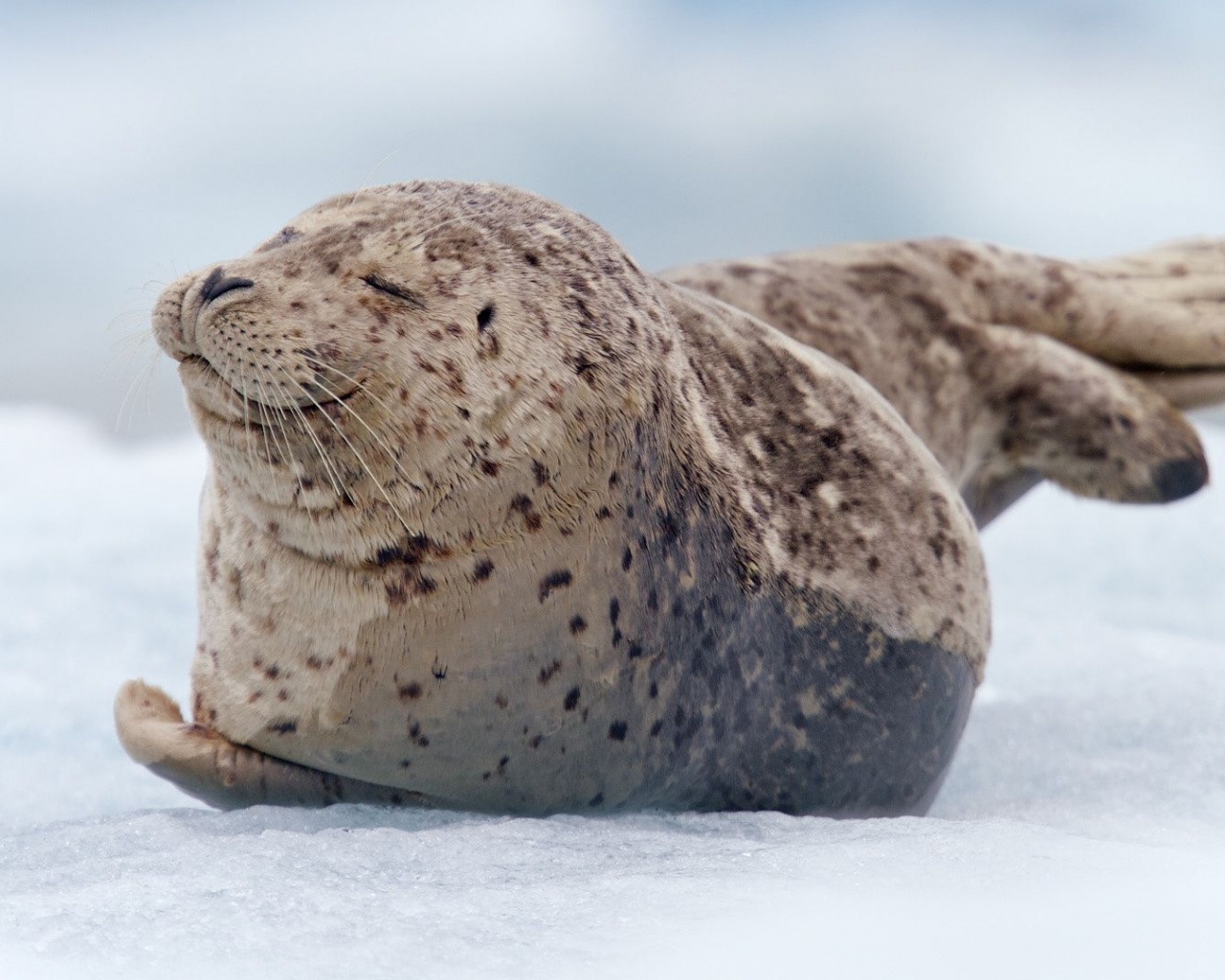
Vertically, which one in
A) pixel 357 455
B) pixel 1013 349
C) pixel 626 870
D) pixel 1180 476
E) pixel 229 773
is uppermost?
pixel 1013 349

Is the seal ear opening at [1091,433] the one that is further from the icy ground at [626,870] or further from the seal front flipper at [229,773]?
the seal front flipper at [229,773]

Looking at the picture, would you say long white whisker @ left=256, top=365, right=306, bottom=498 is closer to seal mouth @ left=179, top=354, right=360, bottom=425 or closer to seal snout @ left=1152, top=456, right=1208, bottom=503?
seal mouth @ left=179, top=354, right=360, bottom=425

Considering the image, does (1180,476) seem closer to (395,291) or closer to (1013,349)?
(1013,349)

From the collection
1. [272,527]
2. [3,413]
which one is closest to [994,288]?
[272,527]

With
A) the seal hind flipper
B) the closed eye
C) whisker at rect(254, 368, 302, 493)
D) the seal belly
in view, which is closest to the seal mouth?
whisker at rect(254, 368, 302, 493)

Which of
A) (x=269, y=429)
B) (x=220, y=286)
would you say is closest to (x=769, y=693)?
(x=269, y=429)

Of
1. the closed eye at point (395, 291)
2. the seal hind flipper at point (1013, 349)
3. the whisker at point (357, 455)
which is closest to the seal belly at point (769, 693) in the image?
the whisker at point (357, 455)

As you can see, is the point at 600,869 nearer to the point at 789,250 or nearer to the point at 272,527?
the point at 272,527
